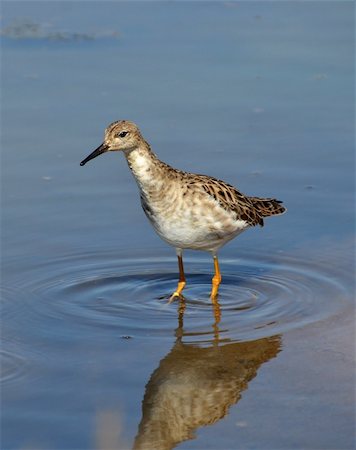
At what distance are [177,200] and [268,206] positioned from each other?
4.45 feet

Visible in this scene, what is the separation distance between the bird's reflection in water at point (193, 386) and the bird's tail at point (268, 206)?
5.42 feet

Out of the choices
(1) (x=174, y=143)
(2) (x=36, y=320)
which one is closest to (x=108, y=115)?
(1) (x=174, y=143)

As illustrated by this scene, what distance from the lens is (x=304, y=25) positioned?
15.7 metres

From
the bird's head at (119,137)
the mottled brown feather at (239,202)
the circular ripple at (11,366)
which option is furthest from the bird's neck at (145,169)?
the circular ripple at (11,366)

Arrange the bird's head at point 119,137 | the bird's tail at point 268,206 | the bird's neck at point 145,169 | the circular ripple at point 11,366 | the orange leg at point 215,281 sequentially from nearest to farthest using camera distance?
the circular ripple at point 11,366, the bird's head at point 119,137, the bird's neck at point 145,169, the orange leg at point 215,281, the bird's tail at point 268,206

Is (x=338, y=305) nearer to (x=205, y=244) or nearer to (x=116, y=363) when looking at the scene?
(x=205, y=244)

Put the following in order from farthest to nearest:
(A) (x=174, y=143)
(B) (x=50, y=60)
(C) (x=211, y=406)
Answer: (B) (x=50, y=60) < (A) (x=174, y=143) < (C) (x=211, y=406)

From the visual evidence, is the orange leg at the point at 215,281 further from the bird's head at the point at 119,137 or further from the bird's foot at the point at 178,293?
the bird's head at the point at 119,137

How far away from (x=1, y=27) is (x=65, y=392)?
29.6 feet

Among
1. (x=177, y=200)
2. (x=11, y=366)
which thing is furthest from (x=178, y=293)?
(x=11, y=366)

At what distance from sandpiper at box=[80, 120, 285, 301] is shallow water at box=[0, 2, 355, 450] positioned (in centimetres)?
52

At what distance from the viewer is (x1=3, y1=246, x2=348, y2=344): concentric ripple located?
8.78 meters

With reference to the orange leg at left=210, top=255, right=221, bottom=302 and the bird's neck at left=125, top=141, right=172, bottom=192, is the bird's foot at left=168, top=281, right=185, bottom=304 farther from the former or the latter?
the bird's neck at left=125, top=141, right=172, bottom=192

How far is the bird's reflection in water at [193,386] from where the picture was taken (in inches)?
277
